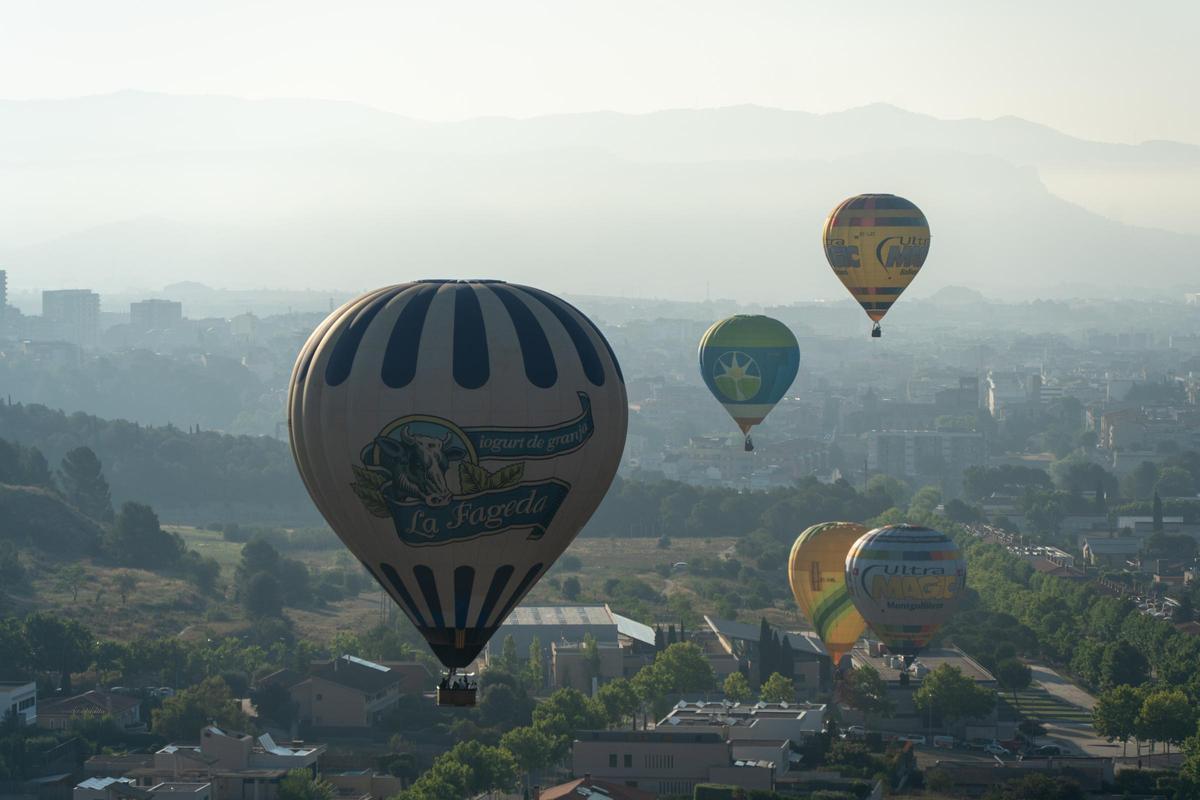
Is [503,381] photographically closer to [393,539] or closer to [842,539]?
[393,539]

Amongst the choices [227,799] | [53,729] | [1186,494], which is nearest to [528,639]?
[53,729]

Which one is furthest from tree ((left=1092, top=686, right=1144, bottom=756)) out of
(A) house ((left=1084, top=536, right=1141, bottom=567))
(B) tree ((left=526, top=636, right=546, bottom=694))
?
(A) house ((left=1084, top=536, right=1141, bottom=567))

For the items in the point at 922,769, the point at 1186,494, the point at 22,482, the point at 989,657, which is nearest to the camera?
the point at 922,769

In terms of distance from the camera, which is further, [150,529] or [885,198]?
[150,529]

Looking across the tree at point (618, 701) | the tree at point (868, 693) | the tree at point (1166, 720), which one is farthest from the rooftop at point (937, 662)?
the tree at point (618, 701)

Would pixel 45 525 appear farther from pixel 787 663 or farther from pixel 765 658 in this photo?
pixel 787 663

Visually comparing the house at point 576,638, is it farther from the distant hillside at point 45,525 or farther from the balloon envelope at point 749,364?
the distant hillside at point 45,525

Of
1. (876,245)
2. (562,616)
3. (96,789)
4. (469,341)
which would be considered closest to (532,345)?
(469,341)
